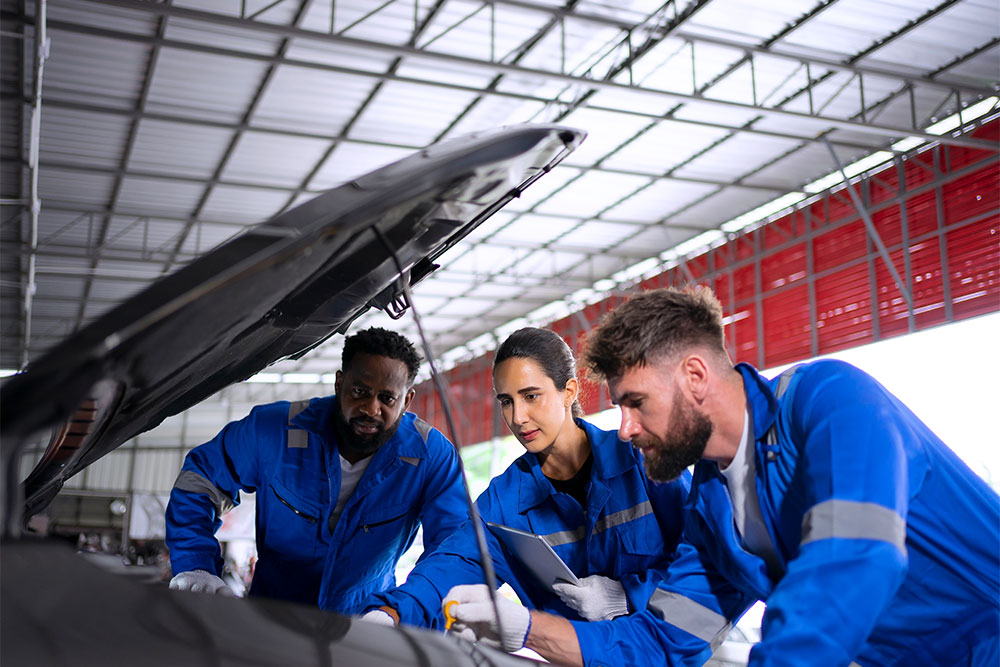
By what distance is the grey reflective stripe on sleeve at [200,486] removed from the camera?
261cm

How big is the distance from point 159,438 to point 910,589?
2953cm

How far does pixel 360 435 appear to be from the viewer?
2746 mm

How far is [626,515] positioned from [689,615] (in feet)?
1.33

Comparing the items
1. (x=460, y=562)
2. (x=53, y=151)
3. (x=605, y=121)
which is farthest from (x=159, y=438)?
(x=460, y=562)

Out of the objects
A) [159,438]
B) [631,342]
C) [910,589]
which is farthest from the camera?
[159,438]

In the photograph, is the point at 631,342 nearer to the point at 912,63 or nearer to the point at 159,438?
the point at 912,63

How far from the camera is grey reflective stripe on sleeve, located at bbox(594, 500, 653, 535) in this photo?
228 centimetres

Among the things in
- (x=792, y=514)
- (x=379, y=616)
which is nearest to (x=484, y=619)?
(x=379, y=616)

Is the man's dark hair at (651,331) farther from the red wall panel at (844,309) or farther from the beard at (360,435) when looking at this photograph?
the red wall panel at (844,309)

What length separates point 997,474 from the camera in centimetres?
970

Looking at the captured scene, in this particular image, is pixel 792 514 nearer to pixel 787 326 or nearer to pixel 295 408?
pixel 295 408

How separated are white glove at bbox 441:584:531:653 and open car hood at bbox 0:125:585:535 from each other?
0.69m

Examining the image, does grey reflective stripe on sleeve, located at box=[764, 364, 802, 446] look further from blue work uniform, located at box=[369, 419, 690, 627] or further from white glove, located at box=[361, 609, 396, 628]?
white glove, located at box=[361, 609, 396, 628]

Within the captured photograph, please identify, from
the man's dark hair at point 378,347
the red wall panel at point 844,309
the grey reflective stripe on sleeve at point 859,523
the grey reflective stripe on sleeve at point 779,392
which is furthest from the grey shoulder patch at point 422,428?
the red wall panel at point 844,309
